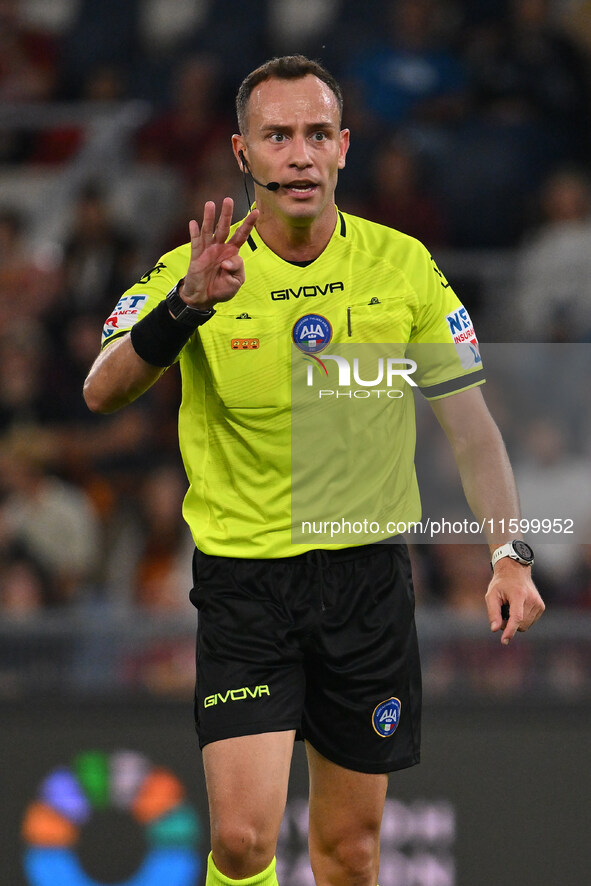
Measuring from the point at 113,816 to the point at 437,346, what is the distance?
2.44 metres

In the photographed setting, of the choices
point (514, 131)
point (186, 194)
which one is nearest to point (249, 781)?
point (186, 194)

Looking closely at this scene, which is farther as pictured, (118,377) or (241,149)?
(241,149)

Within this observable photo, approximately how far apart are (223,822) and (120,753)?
187 cm

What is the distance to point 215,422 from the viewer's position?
3.69m

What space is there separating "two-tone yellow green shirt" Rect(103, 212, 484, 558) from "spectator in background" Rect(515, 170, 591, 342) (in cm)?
293

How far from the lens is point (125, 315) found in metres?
3.65

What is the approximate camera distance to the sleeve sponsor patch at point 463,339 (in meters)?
3.83

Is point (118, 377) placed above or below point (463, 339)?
below

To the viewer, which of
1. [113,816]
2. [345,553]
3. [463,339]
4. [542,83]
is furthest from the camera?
[542,83]

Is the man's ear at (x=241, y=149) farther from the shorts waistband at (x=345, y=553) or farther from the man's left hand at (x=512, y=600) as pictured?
the man's left hand at (x=512, y=600)

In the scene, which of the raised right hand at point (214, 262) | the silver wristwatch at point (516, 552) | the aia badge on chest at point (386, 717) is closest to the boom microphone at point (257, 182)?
the raised right hand at point (214, 262)

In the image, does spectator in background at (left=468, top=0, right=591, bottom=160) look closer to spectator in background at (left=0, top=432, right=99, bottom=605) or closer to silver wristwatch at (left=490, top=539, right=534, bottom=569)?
spectator in background at (left=0, top=432, right=99, bottom=605)

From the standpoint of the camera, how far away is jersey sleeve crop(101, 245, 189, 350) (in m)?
3.63

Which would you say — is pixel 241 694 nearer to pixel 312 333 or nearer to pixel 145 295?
pixel 312 333
